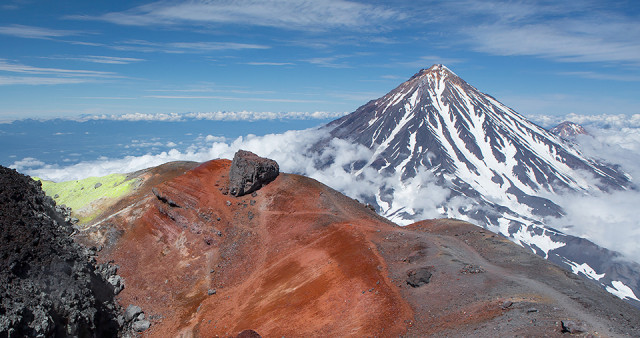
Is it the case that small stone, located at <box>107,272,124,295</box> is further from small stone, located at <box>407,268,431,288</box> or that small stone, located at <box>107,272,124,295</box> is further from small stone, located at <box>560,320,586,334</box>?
small stone, located at <box>560,320,586,334</box>

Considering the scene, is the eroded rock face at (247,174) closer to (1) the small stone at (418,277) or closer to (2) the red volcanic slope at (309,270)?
(2) the red volcanic slope at (309,270)

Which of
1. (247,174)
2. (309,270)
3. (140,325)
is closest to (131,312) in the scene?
(140,325)

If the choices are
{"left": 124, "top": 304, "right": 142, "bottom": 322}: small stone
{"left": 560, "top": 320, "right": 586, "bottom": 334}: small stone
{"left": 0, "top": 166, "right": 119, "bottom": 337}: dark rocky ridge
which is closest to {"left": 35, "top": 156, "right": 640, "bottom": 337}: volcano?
{"left": 560, "top": 320, "right": 586, "bottom": 334}: small stone

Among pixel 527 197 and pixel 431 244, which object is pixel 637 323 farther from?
pixel 527 197

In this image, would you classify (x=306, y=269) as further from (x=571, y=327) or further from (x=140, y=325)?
(x=571, y=327)

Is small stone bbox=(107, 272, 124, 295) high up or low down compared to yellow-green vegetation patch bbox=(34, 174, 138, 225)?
down

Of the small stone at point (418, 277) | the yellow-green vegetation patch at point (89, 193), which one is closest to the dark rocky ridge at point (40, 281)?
the yellow-green vegetation patch at point (89, 193)

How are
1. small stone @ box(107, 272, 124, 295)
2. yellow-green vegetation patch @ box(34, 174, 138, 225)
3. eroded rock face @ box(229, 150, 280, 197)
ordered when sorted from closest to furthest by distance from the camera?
small stone @ box(107, 272, 124, 295)
yellow-green vegetation patch @ box(34, 174, 138, 225)
eroded rock face @ box(229, 150, 280, 197)
